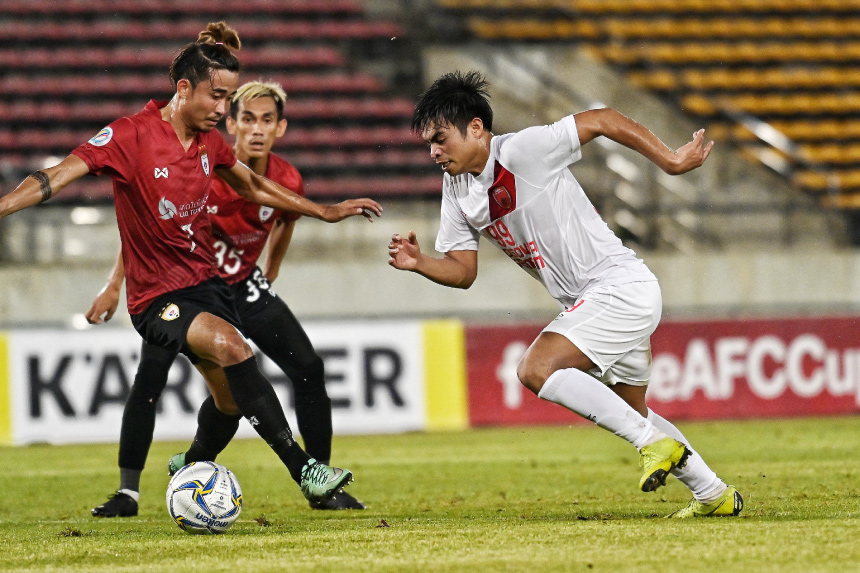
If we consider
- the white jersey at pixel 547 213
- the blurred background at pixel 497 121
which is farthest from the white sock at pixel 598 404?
the blurred background at pixel 497 121

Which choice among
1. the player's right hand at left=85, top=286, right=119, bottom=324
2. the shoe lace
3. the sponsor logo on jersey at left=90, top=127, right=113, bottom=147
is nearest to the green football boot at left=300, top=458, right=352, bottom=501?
the shoe lace

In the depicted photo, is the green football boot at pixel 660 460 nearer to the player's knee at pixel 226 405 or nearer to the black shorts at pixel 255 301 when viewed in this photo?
the player's knee at pixel 226 405

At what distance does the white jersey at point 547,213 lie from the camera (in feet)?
17.3

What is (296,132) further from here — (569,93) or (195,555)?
(195,555)

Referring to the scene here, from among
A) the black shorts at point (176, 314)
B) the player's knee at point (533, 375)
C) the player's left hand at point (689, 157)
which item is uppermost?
the player's left hand at point (689, 157)

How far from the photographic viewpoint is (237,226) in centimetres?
661

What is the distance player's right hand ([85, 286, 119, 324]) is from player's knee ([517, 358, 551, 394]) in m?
2.33

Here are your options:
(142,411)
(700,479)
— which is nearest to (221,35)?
(142,411)

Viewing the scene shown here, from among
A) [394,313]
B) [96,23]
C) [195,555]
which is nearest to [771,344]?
[394,313]

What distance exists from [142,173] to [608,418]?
238cm

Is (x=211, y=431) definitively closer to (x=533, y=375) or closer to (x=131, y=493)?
(x=131, y=493)

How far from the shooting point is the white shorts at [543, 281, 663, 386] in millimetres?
5152

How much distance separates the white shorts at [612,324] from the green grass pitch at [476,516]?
0.70 m

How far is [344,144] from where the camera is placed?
620 inches
